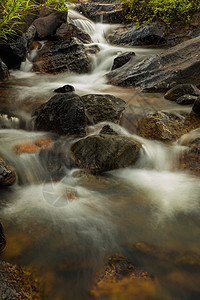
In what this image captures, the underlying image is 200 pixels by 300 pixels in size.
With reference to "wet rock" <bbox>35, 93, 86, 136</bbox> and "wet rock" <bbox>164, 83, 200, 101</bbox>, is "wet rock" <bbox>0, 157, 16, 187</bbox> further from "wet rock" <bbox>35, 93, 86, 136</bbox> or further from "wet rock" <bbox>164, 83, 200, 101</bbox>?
"wet rock" <bbox>164, 83, 200, 101</bbox>

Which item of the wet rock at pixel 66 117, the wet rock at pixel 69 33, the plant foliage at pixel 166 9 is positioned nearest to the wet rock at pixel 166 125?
the wet rock at pixel 66 117

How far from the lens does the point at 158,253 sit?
1912mm

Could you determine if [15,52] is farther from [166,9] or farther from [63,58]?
[166,9]

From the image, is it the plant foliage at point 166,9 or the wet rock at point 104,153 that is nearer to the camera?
the wet rock at point 104,153

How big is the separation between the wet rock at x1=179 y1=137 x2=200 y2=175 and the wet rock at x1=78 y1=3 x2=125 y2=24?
12.4 m

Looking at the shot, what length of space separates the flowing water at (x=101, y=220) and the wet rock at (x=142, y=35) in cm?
831

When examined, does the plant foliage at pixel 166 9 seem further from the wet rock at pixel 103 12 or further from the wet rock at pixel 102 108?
the wet rock at pixel 102 108

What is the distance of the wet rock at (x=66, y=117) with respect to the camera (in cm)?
402

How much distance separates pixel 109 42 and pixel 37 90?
24.9 ft

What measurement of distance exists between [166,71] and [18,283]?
627 cm

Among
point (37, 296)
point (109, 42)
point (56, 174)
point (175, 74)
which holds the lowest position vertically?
point (56, 174)

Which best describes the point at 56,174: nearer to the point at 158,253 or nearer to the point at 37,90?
the point at 158,253

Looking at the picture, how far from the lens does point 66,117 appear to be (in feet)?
13.2

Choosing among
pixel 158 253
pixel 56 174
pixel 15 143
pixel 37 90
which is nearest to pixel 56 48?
pixel 37 90
